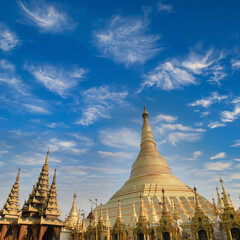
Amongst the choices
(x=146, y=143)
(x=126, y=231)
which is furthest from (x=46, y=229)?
(x=146, y=143)

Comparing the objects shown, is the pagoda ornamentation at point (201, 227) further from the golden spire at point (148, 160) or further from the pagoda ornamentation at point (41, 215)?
the golden spire at point (148, 160)

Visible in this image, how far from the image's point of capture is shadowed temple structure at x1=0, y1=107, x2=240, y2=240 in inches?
948

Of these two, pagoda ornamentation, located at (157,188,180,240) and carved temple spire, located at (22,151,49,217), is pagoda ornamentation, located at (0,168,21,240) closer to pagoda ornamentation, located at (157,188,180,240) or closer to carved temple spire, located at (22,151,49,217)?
carved temple spire, located at (22,151,49,217)

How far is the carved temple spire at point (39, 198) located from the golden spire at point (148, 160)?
2358 centimetres

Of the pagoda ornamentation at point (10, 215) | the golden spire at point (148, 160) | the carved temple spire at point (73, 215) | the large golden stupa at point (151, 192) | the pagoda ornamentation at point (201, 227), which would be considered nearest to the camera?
the pagoda ornamentation at point (201, 227)

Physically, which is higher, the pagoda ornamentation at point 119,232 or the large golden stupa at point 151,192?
the large golden stupa at point 151,192

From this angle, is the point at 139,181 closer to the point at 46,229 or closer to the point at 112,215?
the point at 112,215

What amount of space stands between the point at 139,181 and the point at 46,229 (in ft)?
80.6

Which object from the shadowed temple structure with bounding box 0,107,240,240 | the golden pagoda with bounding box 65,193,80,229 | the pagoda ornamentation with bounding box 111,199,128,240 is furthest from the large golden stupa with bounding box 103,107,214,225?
the golden pagoda with bounding box 65,193,80,229

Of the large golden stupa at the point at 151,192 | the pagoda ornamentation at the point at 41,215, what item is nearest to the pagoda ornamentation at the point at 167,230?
the large golden stupa at the point at 151,192

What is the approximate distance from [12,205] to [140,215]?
946 inches

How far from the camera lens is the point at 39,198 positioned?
3803 cm

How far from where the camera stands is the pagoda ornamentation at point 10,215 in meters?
33.8

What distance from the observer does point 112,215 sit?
42031 mm
